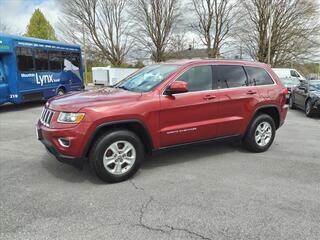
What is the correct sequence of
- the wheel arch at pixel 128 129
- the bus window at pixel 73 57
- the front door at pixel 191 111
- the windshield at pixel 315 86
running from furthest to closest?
the bus window at pixel 73 57 → the windshield at pixel 315 86 → the front door at pixel 191 111 → the wheel arch at pixel 128 129

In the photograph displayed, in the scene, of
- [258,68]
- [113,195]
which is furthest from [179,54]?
[113,195]

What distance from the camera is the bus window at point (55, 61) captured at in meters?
14.4

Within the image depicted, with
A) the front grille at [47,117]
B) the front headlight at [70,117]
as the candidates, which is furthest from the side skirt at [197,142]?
the front grille at [47,117]

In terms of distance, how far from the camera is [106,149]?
14.3ft

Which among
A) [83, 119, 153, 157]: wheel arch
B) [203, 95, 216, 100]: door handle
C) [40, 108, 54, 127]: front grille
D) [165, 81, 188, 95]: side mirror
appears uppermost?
[165, 81, 188, 95]: side mirror

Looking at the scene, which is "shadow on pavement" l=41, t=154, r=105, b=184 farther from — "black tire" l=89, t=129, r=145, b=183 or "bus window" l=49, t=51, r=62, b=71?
"bus window" l=49, t=51, r=62, b=71

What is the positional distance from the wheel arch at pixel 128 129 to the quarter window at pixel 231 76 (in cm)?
168

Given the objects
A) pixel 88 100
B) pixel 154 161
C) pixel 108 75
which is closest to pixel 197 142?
pixel 154 161

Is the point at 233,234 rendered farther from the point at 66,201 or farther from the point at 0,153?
the point at 0,153

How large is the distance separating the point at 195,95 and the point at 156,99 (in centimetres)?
74

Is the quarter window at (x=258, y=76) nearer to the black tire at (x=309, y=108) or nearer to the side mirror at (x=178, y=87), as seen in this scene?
the side mirror at (x=178, y=87)

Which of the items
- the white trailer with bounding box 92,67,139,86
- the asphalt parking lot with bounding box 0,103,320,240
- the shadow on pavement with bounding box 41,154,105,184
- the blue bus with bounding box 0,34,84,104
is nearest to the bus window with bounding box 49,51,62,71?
the blue bus with bounding box 0,34,84,104

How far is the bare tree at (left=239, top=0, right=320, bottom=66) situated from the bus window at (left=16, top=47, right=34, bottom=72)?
27099mm

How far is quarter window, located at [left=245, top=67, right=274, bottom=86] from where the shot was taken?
5.92 m
